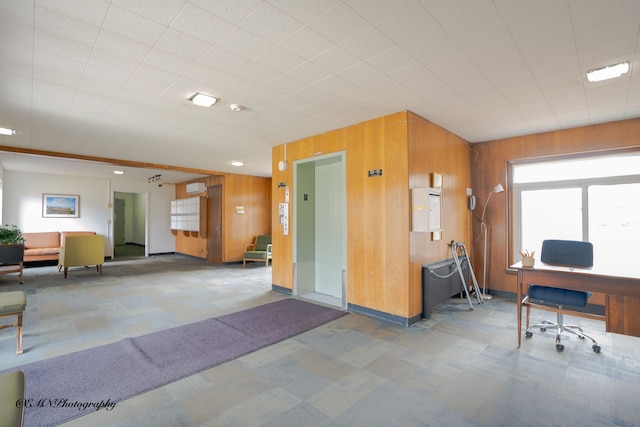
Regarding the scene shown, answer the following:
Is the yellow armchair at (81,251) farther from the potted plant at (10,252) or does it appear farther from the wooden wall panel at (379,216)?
the wooden wall panel at (379,216)

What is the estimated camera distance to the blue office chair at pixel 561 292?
10.4 ft

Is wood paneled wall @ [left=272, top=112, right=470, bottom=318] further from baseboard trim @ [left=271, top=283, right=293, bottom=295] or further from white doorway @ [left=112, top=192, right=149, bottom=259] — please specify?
white doorway @ [left=112, top=192, right=149, bottom=259]

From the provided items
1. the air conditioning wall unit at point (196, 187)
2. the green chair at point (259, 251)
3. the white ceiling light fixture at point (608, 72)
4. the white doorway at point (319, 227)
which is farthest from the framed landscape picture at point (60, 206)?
the white ceiling light fixture at point (608, 72)

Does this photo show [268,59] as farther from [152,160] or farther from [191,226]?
[191,226]

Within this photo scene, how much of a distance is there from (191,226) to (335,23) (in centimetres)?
925

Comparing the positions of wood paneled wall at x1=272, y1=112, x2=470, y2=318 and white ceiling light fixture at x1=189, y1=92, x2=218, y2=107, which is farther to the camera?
wood paneled wall at x1=272, y1=112, x2=470, y2=318

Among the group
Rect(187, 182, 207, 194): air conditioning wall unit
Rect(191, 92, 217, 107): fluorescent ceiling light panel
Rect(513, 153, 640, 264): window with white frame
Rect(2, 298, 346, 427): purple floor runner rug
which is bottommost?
Rect(2, 298, 346, 427): purple floor runner rug

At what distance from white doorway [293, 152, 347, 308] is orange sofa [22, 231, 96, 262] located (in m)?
7.24

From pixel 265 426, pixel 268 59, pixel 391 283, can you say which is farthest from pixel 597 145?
pixel 265 426

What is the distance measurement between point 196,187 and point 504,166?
886 centimetres

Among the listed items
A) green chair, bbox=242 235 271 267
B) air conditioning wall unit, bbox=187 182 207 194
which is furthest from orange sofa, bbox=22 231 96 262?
green chair, bbox=242 235 271 267

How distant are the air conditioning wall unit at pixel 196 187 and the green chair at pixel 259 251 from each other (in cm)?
250

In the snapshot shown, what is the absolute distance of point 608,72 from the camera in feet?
9.66

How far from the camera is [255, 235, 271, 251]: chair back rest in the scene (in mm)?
9297
